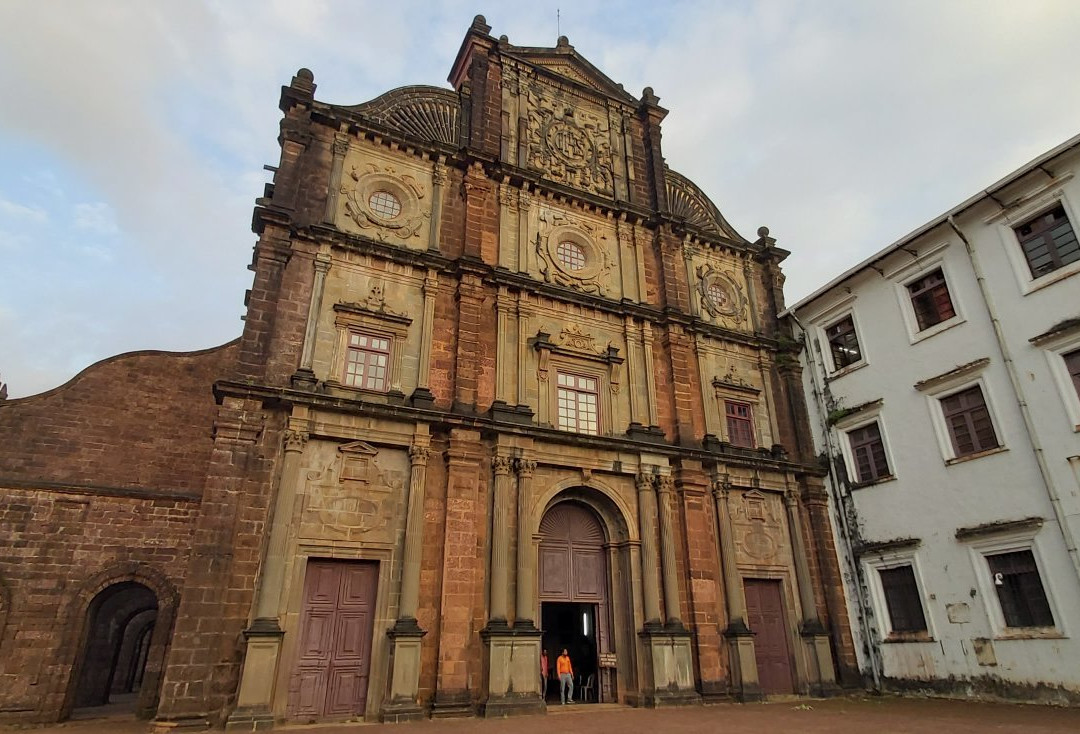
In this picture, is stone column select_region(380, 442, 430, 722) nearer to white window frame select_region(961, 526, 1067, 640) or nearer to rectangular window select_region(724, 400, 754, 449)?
rectangular window select_region(724, 400, 754, 449)

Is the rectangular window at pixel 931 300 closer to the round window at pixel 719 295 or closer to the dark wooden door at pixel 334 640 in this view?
the round window at pixel 719 295

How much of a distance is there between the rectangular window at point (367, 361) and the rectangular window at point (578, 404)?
4410 millimetres

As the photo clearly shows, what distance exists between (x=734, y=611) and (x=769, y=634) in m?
1.71

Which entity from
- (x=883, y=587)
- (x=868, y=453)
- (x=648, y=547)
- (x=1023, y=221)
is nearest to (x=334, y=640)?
(x=648, y=547)

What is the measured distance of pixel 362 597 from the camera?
1208cm

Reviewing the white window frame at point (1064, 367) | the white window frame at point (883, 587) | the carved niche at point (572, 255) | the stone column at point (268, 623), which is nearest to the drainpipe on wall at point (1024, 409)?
the white window frame at point (1064, 367)

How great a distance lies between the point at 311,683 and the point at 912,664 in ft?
45.4

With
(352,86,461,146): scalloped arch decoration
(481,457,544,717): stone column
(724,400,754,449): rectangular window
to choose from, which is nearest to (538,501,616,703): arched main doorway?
(481,457,544,717): stone column

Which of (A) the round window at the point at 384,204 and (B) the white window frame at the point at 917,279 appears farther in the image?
(B) the white window frame at the point at 917,279

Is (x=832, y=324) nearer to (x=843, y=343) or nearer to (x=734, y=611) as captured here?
(x=843, y=343)

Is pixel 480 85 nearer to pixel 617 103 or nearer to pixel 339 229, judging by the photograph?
pixel 617 103

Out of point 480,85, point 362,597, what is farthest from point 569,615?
point 480,85

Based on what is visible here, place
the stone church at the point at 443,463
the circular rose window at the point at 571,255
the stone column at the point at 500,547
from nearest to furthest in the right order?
the stone church at the point at 443,463 < the stone column at the point at 500,547 < the circular rose window at the point at 571,255

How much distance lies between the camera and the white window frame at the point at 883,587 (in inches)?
592
